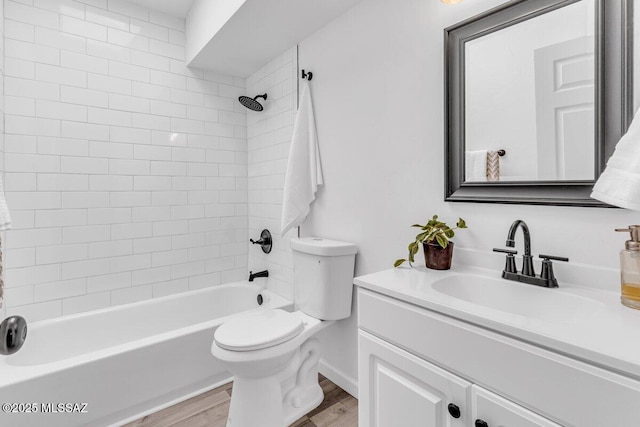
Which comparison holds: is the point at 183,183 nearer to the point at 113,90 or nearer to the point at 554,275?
the point at 113,90

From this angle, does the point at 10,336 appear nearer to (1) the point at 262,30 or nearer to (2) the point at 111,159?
(2) the point at 111,159

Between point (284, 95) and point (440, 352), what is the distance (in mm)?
2000

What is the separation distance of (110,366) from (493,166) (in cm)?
198

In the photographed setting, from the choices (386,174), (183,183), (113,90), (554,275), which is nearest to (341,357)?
(386,174)

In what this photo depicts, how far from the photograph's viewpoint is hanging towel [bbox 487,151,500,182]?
1.17 m

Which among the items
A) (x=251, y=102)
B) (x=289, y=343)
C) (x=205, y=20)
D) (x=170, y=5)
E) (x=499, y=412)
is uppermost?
(x=170, y=5)

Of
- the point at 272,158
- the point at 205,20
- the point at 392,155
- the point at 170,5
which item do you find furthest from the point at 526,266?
the point at 170,5

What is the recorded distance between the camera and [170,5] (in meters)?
2.23

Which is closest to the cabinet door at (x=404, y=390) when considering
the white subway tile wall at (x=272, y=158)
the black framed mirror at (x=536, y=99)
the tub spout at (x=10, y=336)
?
the black framed mirror at (x=536, y=99)

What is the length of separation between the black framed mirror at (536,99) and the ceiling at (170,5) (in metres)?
1.96

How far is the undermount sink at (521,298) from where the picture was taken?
87 centimetres

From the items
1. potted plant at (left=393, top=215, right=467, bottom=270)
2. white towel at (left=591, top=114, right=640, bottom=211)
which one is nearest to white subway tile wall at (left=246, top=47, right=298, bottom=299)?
potted plant at (left=393, top=215, right=467, bottom=270)

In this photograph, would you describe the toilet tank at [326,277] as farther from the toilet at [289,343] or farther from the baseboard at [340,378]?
the baseboard at [340,378]

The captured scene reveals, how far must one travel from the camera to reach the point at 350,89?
1762 millimetres
